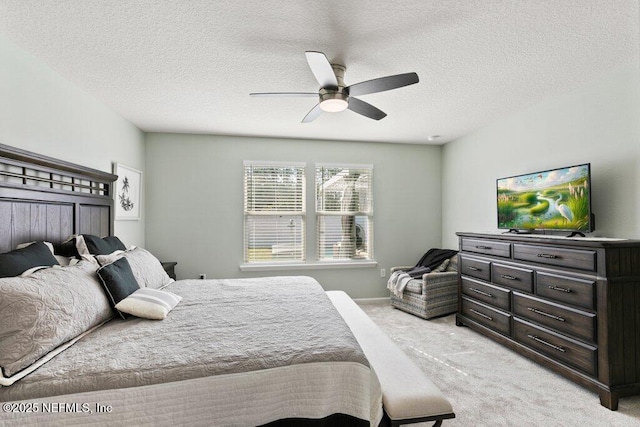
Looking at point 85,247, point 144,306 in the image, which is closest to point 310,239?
point 85,247

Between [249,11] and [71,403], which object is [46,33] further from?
[71,403]

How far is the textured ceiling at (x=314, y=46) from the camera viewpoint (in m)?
1.82

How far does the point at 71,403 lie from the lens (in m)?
1.20

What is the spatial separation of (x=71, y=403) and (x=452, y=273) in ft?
13.4

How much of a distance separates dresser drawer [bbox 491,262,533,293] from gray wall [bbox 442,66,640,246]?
715 millimetres

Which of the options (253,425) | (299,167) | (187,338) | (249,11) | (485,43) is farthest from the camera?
(299,167)

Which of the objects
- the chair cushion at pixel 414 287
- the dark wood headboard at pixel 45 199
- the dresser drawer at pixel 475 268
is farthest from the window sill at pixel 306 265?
the dark wood headboard at pixel 45 199

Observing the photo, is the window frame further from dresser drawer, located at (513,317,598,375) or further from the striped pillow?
the striped pillow

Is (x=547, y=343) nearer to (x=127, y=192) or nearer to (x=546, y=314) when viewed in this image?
(x=546, y=314)

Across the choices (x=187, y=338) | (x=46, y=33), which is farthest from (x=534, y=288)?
(x=46, y=33)

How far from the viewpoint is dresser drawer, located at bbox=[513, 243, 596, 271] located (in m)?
2.27

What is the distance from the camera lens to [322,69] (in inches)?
81.4

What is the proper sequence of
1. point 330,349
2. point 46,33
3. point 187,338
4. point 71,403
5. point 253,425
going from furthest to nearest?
point 46,33, point 187,338, point 330,349, point 253,425, point 71,403

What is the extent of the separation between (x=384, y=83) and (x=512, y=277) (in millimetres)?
2229
